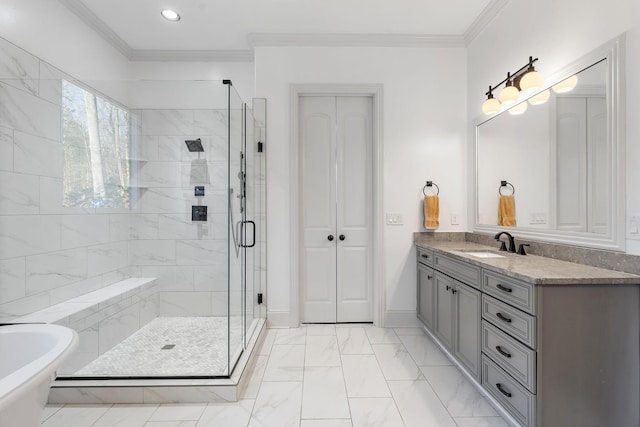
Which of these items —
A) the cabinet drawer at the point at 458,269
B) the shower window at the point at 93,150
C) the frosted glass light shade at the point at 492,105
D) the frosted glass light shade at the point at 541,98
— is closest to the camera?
the cabinet drawer at the point at 458,269

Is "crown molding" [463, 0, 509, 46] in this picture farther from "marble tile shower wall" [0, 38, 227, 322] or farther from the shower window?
the shower window

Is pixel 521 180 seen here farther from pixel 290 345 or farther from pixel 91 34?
pixel 91 34

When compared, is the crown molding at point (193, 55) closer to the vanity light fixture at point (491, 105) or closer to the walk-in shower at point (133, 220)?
the walk-in shower at point (133, 220)

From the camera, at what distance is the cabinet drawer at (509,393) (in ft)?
4.50

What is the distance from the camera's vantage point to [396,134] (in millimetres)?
2932

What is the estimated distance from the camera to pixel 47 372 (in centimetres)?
108

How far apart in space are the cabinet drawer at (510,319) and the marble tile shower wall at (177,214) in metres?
2.11

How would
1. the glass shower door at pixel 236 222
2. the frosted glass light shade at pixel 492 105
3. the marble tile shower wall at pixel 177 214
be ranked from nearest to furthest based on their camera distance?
the glass shower door at pixel 236 222
the frosted glass light shade at pixel 492 105
the marble tile shower wall at pixel 177 214

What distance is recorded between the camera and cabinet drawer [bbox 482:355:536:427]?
1.37 m

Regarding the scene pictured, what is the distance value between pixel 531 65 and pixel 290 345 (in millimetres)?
2796

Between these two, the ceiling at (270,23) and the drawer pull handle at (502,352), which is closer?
the drawer pull handle at (502,352)

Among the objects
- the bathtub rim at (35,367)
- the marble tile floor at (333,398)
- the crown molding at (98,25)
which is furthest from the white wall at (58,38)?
the marble tile floor at (333,398)

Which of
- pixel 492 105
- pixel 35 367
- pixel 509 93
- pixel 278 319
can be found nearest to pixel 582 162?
pixel 509 93

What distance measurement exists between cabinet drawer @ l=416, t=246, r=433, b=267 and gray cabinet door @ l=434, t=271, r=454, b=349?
15cm
